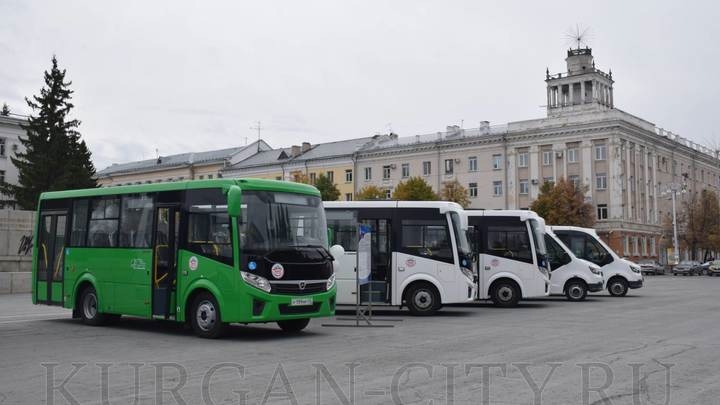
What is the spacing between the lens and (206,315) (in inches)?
520

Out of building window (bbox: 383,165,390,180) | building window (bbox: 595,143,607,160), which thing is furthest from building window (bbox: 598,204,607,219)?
building window (bbox: 383,165,390,180)

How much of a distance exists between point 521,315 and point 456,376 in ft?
33.6

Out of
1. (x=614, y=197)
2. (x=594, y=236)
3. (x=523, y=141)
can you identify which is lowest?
(x=594, y=236)

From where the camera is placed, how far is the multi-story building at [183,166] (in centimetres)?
8900

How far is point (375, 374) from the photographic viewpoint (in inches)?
365

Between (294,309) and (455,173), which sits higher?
(455,173)

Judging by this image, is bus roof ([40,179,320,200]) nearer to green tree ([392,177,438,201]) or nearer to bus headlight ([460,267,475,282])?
bus headlight ([460,267,475,282])

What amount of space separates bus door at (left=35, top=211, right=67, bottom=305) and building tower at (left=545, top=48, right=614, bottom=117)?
68379 mm

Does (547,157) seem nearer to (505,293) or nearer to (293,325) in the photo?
(505,293)

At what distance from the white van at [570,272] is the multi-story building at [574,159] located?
141 feet

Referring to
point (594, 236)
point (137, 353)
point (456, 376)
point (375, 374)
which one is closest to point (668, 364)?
point (456, 376)

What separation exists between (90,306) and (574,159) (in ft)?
189

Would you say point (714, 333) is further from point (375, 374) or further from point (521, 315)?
point (375, 374)

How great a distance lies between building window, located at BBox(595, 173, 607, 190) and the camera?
216 feet
